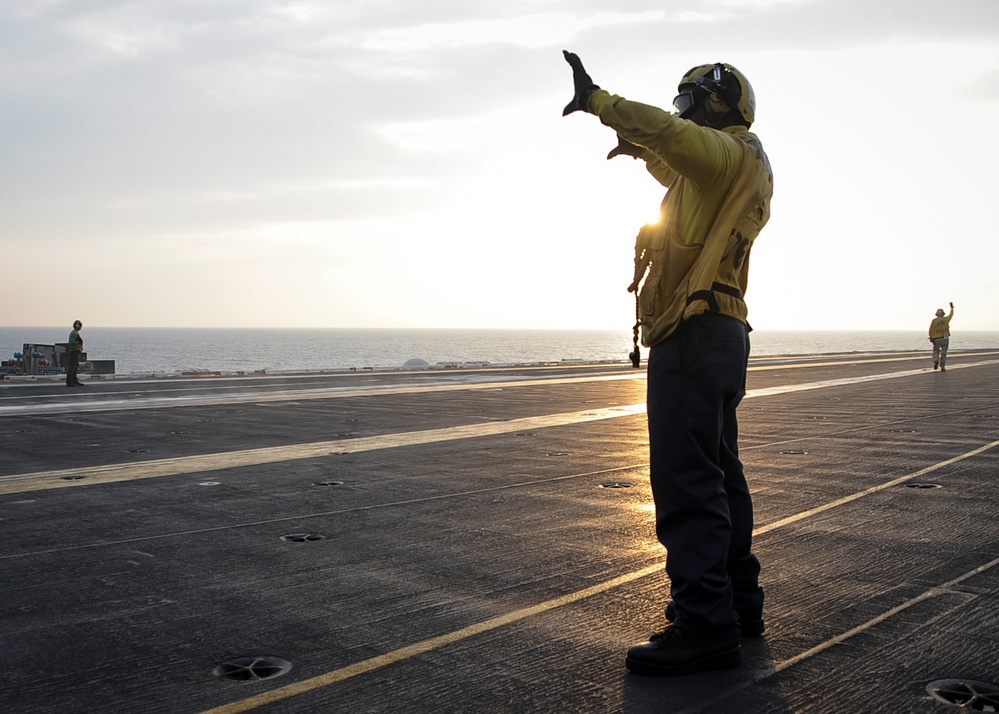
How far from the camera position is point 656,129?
2863 mm

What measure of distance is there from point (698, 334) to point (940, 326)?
26.1 meters

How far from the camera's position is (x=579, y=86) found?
3100mm

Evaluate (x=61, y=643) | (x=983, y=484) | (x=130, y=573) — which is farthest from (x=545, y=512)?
(x=983, y=484)

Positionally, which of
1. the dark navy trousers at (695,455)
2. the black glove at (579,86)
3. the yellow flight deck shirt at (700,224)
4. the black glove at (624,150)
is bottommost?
the dark navy trousers at (695,455)

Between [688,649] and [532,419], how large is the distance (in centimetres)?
926

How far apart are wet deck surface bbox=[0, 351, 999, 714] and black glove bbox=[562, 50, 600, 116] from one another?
76.4 inches

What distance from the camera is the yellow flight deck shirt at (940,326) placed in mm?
25812

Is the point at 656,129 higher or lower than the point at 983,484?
higher

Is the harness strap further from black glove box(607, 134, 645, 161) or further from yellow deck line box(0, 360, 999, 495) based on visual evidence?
yellow deck line box(0, 360, 999, 495)

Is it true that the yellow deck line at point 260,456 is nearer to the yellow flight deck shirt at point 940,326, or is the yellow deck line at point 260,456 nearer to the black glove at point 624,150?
the black glove at point 624,150

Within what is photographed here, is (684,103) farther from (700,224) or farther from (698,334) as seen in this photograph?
(698,334)

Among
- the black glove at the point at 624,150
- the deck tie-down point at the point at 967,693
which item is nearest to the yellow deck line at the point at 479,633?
the deck tie-down point at the point at 967,693

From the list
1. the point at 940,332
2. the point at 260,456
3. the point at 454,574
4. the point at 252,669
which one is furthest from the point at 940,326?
the point at 252,669

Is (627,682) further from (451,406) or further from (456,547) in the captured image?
(451,406)
